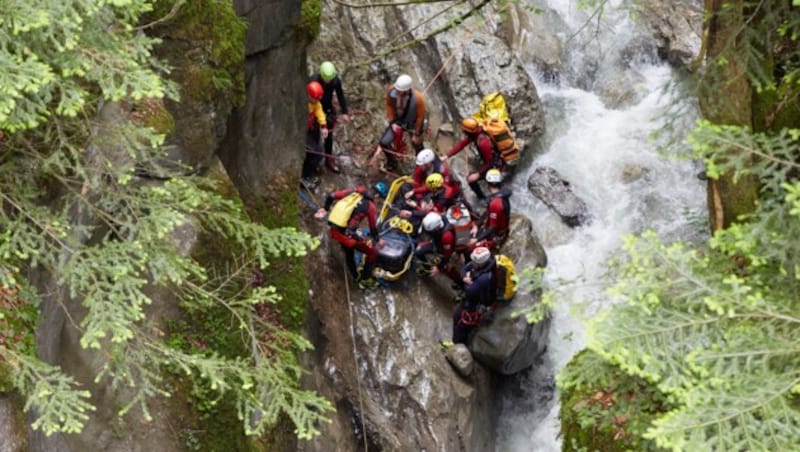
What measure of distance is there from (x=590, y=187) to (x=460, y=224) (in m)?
4.62

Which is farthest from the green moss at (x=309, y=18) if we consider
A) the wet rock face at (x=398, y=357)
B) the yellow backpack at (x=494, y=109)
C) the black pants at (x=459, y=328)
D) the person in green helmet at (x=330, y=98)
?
the black pants at (x=459, y=328)

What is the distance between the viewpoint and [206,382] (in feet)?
27.8

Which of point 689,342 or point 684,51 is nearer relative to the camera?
point 689,342

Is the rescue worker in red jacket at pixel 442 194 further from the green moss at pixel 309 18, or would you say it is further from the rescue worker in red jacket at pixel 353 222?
the green moss at pixel 309 18

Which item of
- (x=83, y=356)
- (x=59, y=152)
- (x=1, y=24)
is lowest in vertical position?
(x=83, y=356)

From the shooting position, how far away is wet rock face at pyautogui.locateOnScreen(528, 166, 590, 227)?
14.5 meters

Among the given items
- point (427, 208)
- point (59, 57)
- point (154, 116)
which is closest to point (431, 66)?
point (427, 208)

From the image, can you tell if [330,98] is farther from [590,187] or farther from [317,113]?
[590,187]

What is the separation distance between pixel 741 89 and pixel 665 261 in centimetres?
274

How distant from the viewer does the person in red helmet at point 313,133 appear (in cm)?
1197

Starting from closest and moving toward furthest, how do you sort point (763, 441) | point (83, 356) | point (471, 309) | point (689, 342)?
point (763, 441) < point (689, 342) < point (83, 356) < point (471, 309)

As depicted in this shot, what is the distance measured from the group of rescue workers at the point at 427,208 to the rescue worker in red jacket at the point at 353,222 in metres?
0.02

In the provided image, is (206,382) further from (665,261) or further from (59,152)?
(665,261)

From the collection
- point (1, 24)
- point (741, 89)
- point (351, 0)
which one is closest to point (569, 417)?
point (741, 89)
